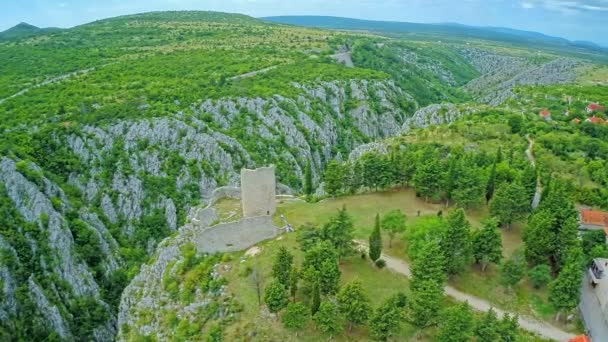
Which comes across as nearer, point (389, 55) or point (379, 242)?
point (379, 242)

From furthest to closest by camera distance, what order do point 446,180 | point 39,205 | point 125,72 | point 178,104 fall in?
point 125,72
point 178,104
point 39,205
point 446,180

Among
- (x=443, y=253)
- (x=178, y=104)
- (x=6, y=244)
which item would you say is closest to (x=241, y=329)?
(x=443, y=253)

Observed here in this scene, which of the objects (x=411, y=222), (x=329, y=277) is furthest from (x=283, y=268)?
(x=411, y=222)

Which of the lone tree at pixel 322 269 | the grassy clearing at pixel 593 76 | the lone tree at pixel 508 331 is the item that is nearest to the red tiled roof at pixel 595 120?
the grassy clearing at pixel 593 76

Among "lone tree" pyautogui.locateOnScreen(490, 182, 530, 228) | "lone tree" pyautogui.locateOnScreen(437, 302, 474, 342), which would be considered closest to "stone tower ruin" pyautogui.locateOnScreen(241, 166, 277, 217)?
"lone tree" pyautogui.locateOnScreen(437, 302, 474, 342)

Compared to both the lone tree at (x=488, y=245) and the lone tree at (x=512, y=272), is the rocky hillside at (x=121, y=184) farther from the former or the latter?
the lone tree at (x=512, y=272)

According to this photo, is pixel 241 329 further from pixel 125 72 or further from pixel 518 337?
pixel 125 72

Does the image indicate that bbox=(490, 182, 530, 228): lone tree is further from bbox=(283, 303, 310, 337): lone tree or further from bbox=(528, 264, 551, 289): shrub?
bbox=(283, 303, 310, 337): lone tree
